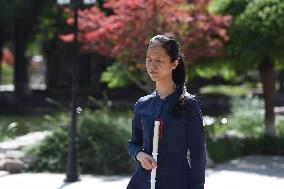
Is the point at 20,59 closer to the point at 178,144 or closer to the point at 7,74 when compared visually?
the point at 7,74

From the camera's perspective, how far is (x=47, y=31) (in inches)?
1347

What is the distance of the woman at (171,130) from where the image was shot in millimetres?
3379

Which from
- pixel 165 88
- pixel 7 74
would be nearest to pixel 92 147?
pixel 165 88

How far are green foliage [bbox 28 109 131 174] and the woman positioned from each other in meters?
6.48

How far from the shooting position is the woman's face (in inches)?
135

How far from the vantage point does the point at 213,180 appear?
30.3 ft

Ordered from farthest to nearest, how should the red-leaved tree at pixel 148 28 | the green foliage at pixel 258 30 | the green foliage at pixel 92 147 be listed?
the red-leaved tree at pixel 148 28
the green foliage at pixel 258 30
the green foliage at pixel 92 147

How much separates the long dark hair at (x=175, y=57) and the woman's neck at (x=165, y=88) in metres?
0.04

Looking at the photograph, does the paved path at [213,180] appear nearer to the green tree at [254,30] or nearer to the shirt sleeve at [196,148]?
the green tree at [254,30]

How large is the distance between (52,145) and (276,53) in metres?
4.41

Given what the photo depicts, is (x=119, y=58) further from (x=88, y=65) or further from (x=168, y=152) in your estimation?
(x=88, y=65)

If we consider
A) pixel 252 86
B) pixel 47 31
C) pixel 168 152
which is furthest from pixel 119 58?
pixel 252 86

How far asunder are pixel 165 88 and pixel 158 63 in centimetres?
16

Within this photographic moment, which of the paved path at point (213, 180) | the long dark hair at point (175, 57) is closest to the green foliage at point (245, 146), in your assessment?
the paved path at point (213, 180)
